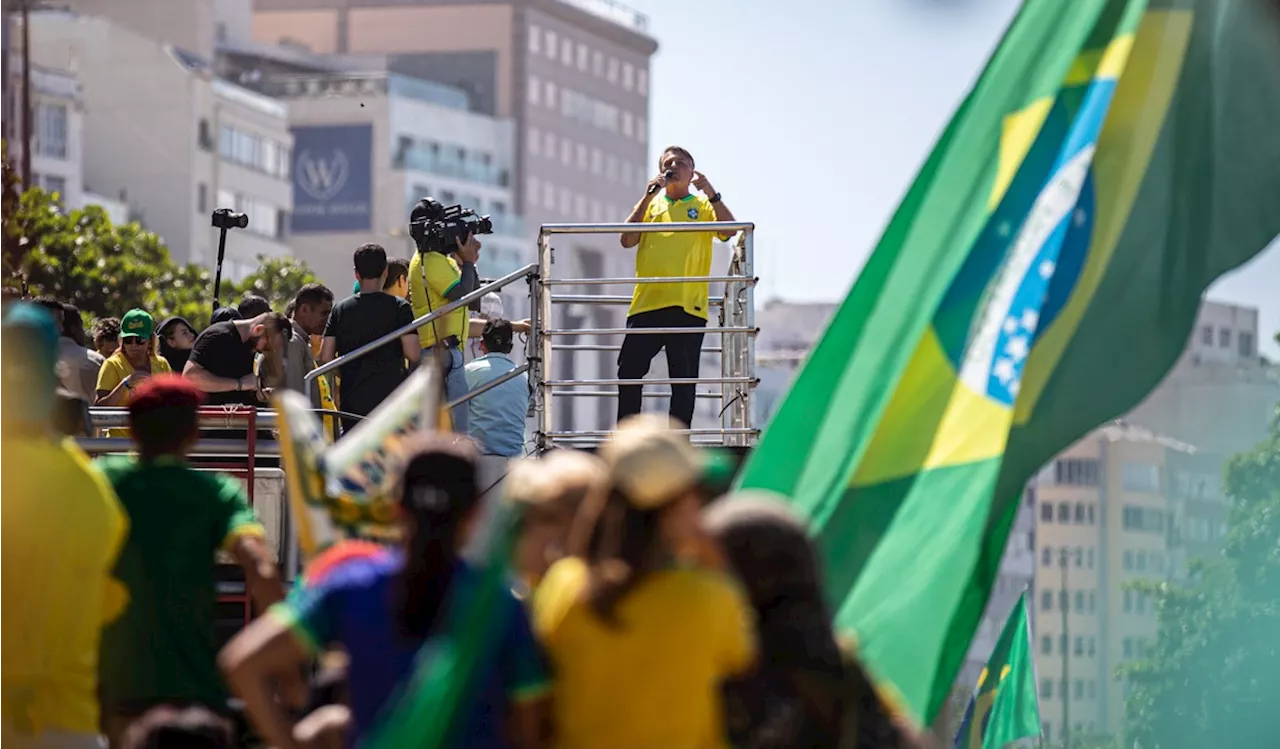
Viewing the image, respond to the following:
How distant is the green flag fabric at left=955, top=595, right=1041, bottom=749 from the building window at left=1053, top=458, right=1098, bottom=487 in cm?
15598

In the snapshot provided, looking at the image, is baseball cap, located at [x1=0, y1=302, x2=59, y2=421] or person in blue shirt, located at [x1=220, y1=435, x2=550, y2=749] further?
baseball cap, located at [x1=0, y1=302, x2=59, y2=421]

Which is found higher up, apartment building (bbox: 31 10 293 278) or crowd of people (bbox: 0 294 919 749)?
apartment building (bbox: 31 10 293 278)

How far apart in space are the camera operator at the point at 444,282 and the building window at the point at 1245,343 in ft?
601

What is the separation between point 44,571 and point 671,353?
916 cm

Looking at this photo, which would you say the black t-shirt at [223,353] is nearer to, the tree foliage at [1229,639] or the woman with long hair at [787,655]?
the woman with long hair at [787,655]

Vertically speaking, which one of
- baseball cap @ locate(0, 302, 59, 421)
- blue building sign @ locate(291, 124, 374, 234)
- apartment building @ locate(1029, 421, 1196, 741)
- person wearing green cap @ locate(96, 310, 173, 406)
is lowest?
apartment building @ locate(1029, 421, 1196, 741)

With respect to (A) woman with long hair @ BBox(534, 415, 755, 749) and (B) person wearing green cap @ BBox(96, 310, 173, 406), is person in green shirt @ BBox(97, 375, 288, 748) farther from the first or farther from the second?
(B) person wearing green cap @ BBox(96, 310, 173, 406)

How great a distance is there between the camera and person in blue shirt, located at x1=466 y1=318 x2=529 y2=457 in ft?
53.5

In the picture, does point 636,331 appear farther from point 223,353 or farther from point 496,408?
point 223,353

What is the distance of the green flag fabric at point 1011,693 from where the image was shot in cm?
2033

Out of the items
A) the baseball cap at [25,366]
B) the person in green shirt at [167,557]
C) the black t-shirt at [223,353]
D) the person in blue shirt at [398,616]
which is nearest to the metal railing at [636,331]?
the black t-shirt at [223,353]

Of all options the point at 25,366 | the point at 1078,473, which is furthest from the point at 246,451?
the point at 1078,473

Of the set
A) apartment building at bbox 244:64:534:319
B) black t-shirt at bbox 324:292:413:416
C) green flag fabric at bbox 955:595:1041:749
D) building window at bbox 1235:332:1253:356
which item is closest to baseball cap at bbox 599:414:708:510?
black t-shirt at bbox 324:292:413:416

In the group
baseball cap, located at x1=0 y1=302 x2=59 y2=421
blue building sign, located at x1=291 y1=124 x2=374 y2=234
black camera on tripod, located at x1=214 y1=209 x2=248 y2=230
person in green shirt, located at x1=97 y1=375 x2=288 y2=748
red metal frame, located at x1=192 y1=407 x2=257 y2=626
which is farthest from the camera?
blue building sign, located at x1=291 y1=124 x2=374 y2=234
